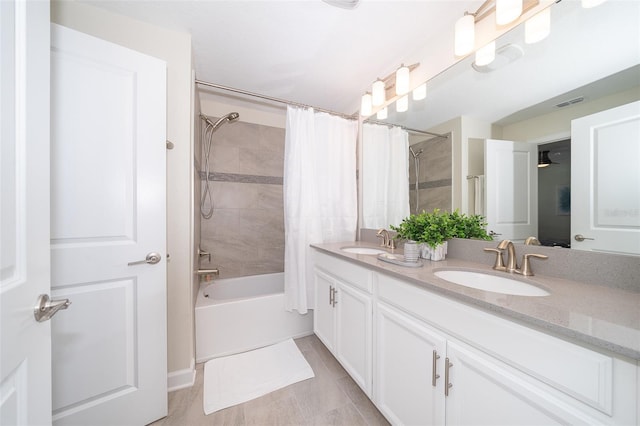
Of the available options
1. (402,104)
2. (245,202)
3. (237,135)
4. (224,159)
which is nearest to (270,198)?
(245,202)

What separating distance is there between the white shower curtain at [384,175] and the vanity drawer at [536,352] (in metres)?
1.10

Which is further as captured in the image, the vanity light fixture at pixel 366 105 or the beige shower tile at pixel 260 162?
the beige shower tile at pixel 260 162

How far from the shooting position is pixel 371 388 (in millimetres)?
1245

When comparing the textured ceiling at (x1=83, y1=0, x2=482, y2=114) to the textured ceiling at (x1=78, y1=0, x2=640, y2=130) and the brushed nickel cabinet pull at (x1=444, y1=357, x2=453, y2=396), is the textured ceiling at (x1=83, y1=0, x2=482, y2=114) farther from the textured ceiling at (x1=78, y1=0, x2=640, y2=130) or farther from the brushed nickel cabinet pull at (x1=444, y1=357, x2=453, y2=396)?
the brushed nickel cabinet pull at (x1=444, y1=357, x2=453, y2=396)

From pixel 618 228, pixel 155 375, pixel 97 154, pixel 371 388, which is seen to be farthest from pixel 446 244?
pixel 97 154

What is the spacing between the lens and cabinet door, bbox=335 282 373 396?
128 centimetres

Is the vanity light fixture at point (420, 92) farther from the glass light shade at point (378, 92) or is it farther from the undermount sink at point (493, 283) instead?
the undermount sink at point (493, 283)

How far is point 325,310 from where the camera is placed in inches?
70.4

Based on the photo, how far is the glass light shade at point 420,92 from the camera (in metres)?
1.67

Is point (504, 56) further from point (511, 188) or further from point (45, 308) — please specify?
point (45, 308)

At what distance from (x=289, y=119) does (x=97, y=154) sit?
1.38 metres

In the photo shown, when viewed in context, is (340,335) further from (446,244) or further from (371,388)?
(446,244)

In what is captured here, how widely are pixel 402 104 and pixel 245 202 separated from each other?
1.90m

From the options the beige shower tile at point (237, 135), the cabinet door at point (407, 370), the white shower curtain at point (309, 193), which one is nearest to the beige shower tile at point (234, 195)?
the beige shower tile at point (237, 135)
